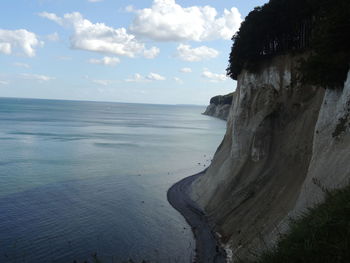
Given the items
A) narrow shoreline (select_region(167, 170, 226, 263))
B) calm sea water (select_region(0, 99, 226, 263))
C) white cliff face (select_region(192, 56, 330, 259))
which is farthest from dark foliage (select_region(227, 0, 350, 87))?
calm sea water (select_region(0, 99, 226, 263))

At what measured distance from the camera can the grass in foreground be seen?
6.50m

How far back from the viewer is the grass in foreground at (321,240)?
21.3 ft

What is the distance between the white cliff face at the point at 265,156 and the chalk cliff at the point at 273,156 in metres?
0.08

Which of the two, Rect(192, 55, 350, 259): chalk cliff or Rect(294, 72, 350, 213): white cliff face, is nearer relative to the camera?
Rect(294, 72, 350, 213): white cliff face

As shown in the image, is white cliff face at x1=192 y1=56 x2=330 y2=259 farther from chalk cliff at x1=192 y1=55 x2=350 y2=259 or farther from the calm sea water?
the calm sea water

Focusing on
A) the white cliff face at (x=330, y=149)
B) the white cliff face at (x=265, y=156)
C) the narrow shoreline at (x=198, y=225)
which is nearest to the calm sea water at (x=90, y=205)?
the narrow shoreline at (x=198, y=225)

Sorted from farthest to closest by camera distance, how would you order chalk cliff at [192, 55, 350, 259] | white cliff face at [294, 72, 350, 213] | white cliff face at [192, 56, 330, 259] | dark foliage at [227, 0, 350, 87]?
dark foliage at [227, 0, 350, 87] < white cliff face at [192, 56, 330, 259] < chalk cliff at [192, 55, 350, 259] < white cliff face at [294, 72, 350, 213]

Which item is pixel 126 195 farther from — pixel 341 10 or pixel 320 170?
pixel 341 10

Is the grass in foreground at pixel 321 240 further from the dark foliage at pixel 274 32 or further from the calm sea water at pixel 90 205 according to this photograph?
the dark foliage at pixel 274 32

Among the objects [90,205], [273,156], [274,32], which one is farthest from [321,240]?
[274,32]

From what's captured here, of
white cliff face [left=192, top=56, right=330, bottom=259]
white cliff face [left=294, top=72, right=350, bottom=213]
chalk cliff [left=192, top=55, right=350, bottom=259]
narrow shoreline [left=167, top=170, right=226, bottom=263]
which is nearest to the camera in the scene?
white cliff face [left=294, top=72, right=350, bottom=213]

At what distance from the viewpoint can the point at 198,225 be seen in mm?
31000

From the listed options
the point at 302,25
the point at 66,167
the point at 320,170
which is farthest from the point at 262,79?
the point at 66,167

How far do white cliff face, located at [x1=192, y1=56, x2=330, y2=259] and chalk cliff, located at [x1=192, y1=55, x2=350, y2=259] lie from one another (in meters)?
0.08
